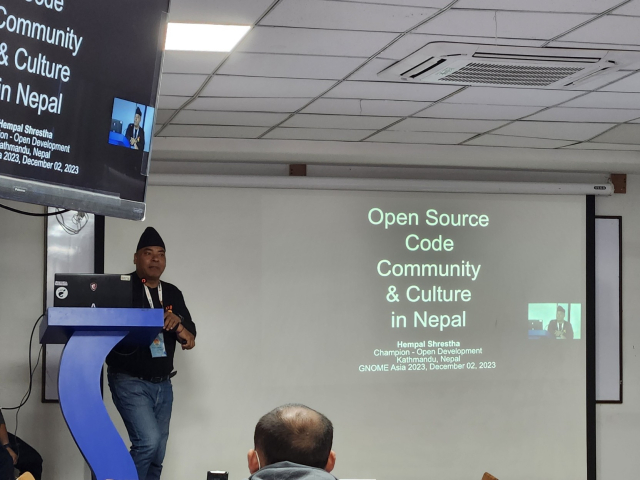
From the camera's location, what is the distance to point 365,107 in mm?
4469

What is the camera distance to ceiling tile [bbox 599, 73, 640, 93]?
3.82m

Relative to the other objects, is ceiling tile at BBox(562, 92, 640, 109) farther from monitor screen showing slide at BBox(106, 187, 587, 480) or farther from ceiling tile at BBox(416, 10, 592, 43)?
monitor screen showing slide at BBox(106, 187, 587, 480)

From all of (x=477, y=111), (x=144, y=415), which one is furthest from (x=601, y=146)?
(x=144, y=415)

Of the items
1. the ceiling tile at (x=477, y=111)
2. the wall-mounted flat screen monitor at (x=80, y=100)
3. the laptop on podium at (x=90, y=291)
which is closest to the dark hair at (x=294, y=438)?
the wall-mounted flat screen monitor at (x=80, y=100)

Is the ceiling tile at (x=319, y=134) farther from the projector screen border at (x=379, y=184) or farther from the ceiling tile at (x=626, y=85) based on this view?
the ceiling tile at (x=626, y=85)

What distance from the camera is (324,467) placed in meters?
1.62

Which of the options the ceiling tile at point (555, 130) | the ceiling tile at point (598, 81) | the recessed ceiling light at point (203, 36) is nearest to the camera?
the recessed ceiling light at point (203, 36)

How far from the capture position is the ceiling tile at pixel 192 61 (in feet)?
11.2

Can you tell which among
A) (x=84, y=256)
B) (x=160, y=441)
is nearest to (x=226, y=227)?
(x=84, y=256)

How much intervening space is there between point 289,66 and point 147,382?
1941mm

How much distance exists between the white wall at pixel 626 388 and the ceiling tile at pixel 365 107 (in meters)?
2.44

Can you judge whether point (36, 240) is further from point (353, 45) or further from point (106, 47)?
point (106, 47)

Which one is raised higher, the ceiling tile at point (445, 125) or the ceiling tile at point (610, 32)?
the ceiling tile at point (445, 125)

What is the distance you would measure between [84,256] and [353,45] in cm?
285
